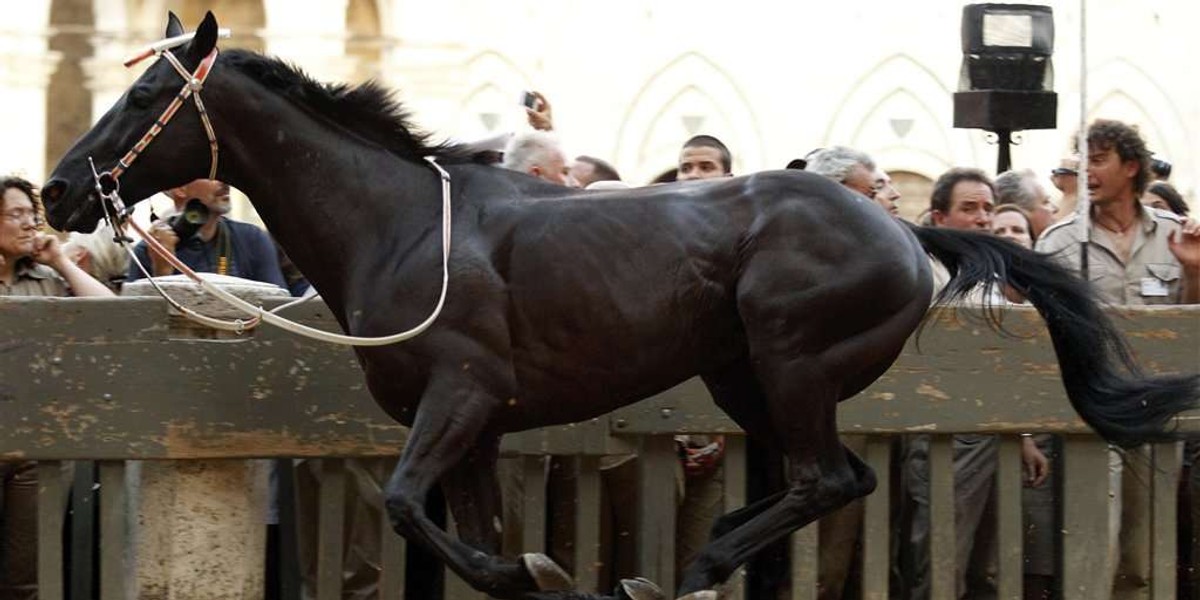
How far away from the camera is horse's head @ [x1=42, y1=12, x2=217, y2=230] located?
6.32 metres

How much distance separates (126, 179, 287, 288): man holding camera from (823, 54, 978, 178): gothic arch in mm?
13298

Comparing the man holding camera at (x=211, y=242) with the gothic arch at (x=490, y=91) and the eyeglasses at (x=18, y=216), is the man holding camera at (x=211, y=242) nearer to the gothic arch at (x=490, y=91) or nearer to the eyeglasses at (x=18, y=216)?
the eyeglasses at (x=18, y=216)

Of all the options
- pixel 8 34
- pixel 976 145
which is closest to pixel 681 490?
pixel 976 145

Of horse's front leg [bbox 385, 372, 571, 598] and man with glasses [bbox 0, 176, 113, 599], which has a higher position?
man with glasses [bbox 0, 176, 113, 599]

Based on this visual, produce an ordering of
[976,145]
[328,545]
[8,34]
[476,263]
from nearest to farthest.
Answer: [476,263] < [328,545] < [976,145] < [8,34]

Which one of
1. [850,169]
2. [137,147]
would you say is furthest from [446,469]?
[850,169]

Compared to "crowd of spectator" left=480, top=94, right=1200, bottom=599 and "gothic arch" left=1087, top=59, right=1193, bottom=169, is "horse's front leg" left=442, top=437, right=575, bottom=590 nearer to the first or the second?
"crowd of spectator" left=480, top=94, right=1200, bottom=599

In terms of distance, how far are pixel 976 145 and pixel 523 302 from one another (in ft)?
50.1

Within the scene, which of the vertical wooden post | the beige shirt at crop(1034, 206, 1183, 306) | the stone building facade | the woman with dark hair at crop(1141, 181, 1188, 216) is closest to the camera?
the vertical wooden post

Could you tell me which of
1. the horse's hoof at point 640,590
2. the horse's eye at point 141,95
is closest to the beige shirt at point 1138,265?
the horse's hoof at point 640,590

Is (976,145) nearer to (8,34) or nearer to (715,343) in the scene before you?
(8,34)

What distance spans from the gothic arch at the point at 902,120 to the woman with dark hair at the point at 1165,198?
35.0ft

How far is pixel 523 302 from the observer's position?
6336 millimetres

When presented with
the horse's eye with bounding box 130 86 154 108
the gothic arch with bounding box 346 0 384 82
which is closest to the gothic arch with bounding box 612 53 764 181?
the gothic arch with bounding box 346 0 384 82
